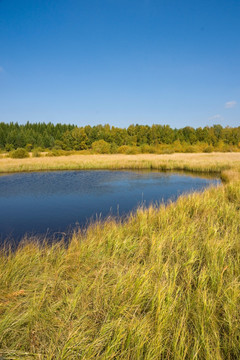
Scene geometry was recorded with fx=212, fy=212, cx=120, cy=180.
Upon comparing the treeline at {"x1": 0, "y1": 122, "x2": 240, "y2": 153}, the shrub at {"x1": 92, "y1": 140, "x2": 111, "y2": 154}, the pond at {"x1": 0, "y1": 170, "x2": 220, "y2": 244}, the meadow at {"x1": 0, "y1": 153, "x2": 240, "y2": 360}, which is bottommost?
the pond at {"x1": 0, "y1": 170, "x2": 220, "y2": 244}

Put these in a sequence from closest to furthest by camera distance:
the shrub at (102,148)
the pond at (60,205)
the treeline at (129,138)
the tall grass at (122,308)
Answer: the tall grass at (122,308)
the pond at (60,205)
the shrub at (102,148)
the treeline at (129,138)

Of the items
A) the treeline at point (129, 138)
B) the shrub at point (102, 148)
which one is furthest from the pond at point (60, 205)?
the treeline at point (129, 138)

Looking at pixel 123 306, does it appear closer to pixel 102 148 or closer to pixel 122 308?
pixel 122 308

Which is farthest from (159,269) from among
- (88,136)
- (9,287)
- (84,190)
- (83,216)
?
(88,136)

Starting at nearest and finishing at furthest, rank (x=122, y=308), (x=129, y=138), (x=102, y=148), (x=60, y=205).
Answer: (x=122, y=308) < (x=60, y=205) < (x=102, y=148) < (x=129, y=138)

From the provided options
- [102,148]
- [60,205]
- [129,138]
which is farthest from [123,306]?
[129,138]

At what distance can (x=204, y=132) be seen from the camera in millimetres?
65500

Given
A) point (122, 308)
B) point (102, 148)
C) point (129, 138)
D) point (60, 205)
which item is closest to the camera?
point (122, 308)

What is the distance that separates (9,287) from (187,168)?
75.5 ft

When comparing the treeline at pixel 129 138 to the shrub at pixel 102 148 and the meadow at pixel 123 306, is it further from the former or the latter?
the meadow at pixel 123 306

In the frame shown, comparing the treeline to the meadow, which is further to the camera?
the treeline

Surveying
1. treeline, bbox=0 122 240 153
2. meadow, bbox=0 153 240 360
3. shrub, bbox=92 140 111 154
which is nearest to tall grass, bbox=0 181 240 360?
meadow, bbox=0 153 240 360

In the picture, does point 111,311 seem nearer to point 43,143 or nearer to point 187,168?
point 187,168

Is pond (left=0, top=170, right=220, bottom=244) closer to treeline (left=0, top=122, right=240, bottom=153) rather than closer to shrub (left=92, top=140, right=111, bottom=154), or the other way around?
shrub (left=92, top=140, right=111, bottom=154)
